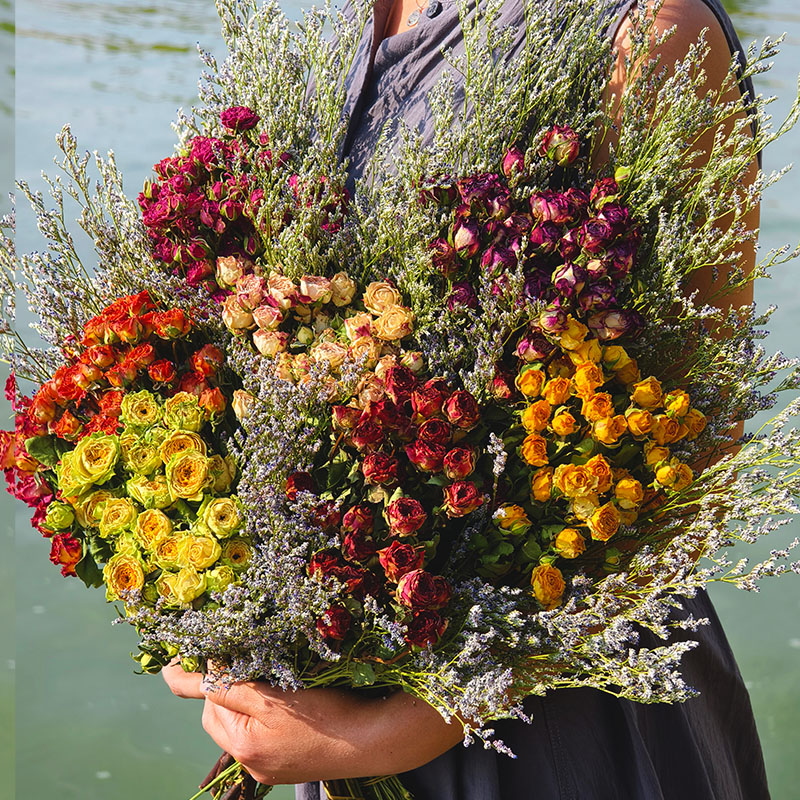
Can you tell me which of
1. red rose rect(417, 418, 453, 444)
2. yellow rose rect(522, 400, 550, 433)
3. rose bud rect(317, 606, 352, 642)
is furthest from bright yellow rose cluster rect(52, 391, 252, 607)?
yellow rose rect(522, 400, 550, 433)

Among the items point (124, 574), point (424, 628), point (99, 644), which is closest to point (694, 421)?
point (424, 628)

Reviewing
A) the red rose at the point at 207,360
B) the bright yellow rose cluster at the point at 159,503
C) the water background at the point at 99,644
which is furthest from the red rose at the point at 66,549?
the water background at the point at 99,644

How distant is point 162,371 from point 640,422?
0.51 metres

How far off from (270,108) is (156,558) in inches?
21.7

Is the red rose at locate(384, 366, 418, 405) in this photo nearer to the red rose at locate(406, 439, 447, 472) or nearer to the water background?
the red rose at locate(406, 439, 447, 472)

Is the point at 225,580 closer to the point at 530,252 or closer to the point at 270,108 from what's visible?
the point at 530,252

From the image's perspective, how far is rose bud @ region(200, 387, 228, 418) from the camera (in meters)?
0.92

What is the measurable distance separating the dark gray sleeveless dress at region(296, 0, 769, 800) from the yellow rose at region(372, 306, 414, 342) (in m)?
0.32

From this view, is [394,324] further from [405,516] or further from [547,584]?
[547,584]

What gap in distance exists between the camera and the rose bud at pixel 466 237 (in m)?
0.88

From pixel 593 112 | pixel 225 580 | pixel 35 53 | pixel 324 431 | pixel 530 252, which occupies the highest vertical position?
pixel 35 53

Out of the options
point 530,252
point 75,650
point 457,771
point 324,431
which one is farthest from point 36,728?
point 530,252

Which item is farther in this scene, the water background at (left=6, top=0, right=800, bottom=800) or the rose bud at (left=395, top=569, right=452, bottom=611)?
the water background at (left=6, top=0, right=800, bottom=800)

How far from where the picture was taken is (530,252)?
2.92ft
